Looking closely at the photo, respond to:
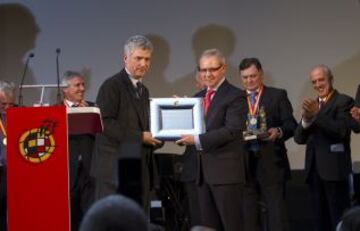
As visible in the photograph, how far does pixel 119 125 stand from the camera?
170 inches

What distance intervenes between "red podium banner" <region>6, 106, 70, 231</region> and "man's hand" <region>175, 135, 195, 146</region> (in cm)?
75

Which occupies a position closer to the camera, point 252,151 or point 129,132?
point 129,132

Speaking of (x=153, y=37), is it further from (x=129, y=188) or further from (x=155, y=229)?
(x=155, y=229)

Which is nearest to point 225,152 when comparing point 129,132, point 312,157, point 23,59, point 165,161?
point 129,132

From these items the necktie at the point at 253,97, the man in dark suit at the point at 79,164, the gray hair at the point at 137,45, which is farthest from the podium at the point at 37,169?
the necktie at the point at 253,97

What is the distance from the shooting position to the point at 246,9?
21.2ft

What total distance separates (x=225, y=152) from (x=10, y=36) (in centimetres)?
317

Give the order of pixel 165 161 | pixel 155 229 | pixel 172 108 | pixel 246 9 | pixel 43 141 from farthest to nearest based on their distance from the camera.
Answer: pixel 246 9, pixel 165 161, pixel 172 108, pixel 43 141, pixel 155 229

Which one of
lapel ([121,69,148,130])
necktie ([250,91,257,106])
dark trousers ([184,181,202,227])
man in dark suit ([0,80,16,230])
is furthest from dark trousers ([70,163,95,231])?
necktie ([250,91,257,106])

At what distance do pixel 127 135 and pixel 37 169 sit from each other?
2.18ft

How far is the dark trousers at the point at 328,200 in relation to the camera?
16.8 feet

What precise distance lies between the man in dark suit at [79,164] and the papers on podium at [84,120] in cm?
105

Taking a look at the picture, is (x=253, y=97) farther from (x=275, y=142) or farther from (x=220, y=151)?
(x=220, y=151)

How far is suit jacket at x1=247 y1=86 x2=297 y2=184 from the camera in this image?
16.9ft
